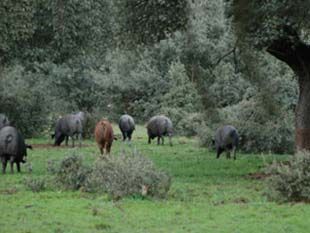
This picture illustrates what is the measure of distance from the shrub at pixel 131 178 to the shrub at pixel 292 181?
2308 mm

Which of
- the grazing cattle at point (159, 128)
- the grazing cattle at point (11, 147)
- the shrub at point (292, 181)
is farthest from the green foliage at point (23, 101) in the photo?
the shrub at point (292, 181)

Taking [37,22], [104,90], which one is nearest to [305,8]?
[37,22]

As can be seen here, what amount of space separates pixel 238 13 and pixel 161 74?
31633 millimetres

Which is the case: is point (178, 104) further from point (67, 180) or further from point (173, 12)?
point (67, 180)

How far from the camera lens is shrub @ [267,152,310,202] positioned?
610 inches

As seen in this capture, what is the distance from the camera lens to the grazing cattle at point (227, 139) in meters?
26.7

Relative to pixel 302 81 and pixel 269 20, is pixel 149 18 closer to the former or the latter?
pixel 302 81

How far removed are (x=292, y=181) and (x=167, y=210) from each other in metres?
2.81

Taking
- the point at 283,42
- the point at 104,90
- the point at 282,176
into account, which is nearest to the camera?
the point at 282,176

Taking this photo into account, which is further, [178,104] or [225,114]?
[178,104]

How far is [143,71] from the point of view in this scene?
49.7m

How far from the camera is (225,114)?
110 feet

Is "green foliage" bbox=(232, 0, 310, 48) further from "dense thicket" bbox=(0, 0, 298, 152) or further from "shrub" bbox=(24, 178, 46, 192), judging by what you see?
"shrub" bbox=(24, 178, 46, 192)

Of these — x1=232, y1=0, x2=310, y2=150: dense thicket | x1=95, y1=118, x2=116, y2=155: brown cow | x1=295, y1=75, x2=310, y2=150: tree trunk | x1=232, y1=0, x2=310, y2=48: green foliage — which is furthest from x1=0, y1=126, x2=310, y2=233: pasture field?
x1=95, y1=118, x2=116, y2=155: brown cow
